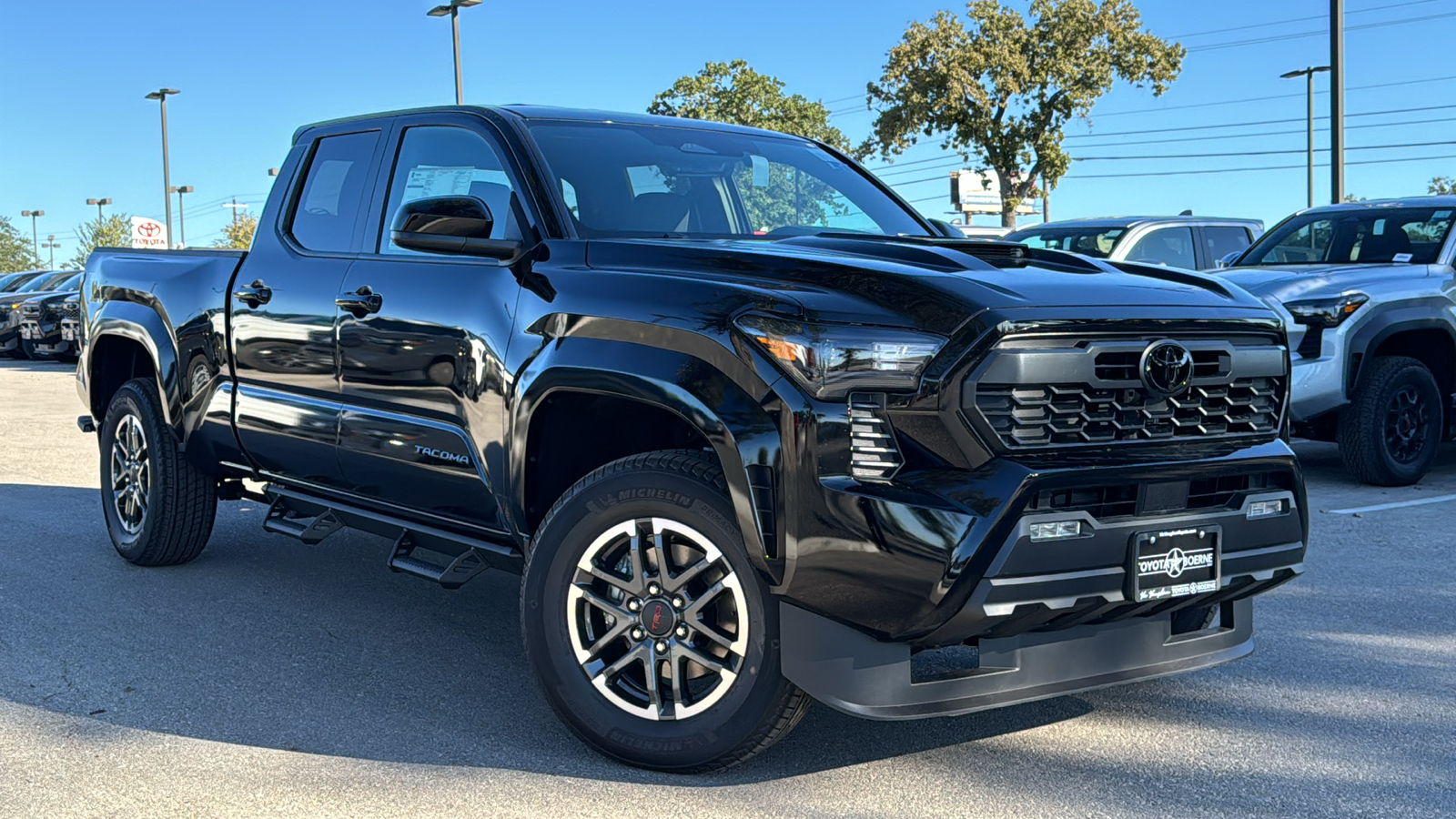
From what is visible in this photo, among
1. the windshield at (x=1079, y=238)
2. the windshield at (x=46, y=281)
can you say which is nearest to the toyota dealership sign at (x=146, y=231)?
the windshield at (x=46, y=281)

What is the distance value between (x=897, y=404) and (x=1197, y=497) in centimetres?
89

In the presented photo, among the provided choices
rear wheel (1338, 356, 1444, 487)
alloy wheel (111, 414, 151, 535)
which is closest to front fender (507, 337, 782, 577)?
alloy wheel (111, 414, 151, 535)

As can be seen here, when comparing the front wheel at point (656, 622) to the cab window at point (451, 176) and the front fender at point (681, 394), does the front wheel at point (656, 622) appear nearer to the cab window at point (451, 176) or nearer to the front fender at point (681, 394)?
the front fender at point (681, 394)

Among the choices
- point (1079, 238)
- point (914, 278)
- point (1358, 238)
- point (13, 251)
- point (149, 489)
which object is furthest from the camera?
point (13, 251)

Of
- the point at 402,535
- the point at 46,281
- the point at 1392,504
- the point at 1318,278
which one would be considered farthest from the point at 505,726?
the point at 46,281

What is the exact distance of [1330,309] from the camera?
8.60 m

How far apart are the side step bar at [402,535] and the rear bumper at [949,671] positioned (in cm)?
128

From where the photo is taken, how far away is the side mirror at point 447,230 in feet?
14.3

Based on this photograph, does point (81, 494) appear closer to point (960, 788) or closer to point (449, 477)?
point (449, 477)

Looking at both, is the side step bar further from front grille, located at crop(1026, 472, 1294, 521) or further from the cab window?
front grille, located at crop(1026, 472, 1294, 521)

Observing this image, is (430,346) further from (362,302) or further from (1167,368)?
(1167,368)

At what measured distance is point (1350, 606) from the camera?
5.83 m

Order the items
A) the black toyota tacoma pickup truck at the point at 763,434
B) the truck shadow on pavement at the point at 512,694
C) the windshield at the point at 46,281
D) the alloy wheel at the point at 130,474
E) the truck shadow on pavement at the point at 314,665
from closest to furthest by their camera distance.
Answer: the black toyota tacoma pickup truck at the point at 763,434 → the truck shadow on pavement at the point at 512,694 → the truck shadow on pavement at the point at 314,665 → the alloy wheel at the point at 130,474 → the windshield at the point at 46,281

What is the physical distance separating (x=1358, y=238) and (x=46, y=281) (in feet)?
87.3
